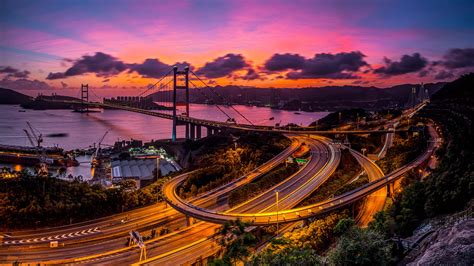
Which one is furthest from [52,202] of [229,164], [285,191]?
[229,164]

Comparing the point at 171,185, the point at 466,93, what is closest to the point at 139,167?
the point at 171,185

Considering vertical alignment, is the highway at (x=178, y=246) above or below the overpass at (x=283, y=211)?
below

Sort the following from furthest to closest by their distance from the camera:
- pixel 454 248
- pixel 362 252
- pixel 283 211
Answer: pixel 283 211, pixel 362 252, pixel 454 248

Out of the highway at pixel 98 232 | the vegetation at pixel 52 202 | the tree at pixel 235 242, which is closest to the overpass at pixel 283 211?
the highway at pixel 98 232

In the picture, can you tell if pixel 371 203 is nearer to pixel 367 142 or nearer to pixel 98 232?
pixel 98 232

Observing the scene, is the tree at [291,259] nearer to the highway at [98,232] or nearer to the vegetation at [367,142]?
the highway at [98,232]

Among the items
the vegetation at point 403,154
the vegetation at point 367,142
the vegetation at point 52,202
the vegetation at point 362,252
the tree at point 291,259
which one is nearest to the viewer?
the vegetation at point 362,252
